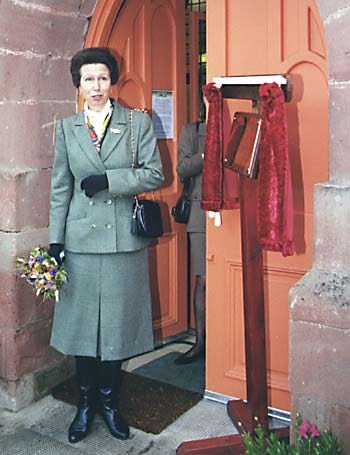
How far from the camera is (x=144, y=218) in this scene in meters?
3.50

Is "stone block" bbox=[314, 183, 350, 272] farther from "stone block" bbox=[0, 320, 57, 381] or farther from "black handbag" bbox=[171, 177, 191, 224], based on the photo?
"stone block" bbox=[0, 320, 57, 381]

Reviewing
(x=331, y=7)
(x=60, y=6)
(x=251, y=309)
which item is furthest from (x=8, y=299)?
(x=331, y=7)

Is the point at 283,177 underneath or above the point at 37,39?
underneath

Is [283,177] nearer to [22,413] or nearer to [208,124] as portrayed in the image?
[208,124]

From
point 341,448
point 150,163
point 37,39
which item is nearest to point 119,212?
point 150,163

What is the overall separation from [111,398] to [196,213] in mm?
1461

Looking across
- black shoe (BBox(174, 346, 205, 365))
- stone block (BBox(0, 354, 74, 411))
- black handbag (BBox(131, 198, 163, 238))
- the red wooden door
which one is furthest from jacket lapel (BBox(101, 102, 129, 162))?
black shoe (BBox(174, 346, 205, 365))

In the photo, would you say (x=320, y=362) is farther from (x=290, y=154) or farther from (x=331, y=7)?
(x=331, y=7)

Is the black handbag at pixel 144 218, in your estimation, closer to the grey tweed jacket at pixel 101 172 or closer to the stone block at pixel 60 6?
the grey tweed jacket at pixel 101 172

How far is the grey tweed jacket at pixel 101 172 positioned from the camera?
3510mm

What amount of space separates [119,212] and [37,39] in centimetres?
122

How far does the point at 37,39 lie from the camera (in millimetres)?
3951

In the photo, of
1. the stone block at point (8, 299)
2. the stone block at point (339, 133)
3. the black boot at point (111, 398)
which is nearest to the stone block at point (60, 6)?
the stone block at point (8, 299)

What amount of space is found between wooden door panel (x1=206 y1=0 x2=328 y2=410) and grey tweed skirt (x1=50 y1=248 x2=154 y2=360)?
555 millimetres
